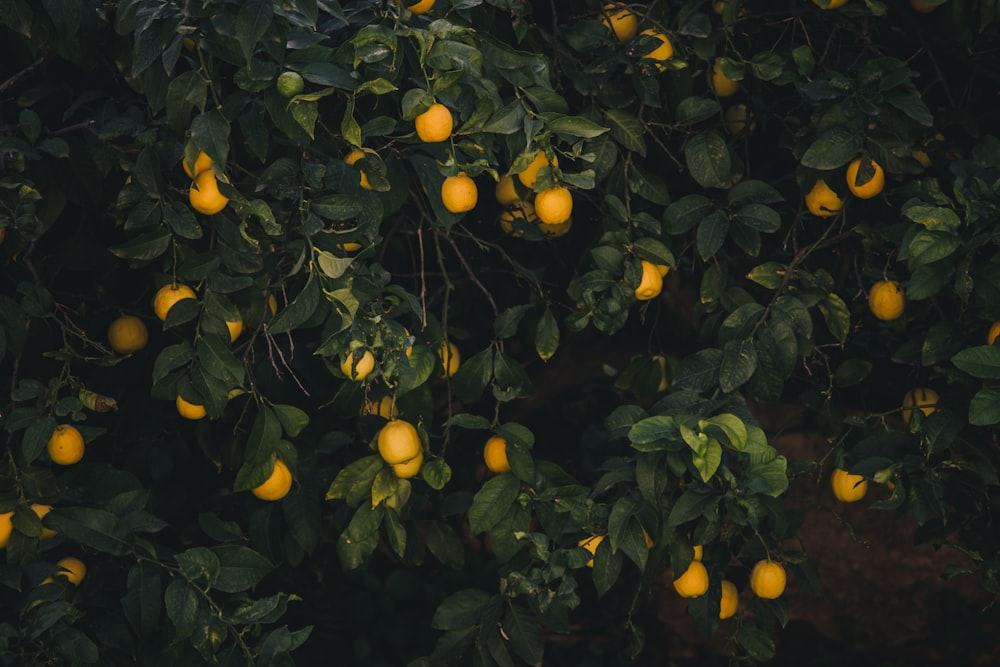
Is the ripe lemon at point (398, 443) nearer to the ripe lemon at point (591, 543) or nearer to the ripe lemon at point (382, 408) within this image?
the ripe lemon at point (382, 408)

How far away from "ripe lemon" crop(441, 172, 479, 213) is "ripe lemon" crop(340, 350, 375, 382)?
27 cm

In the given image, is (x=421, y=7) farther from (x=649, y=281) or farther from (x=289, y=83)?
(x=649, y=281)

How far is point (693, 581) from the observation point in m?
1.83

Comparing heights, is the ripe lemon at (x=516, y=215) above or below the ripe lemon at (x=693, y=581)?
above

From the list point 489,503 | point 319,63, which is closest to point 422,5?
point 319,63

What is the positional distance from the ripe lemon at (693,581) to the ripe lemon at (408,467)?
1.58 feet

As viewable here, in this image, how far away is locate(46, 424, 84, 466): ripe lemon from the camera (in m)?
1.70

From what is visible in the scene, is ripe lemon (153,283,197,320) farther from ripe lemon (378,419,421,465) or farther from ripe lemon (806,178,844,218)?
ripe lemon (806,178,844,218)

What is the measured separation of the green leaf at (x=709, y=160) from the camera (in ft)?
6.03

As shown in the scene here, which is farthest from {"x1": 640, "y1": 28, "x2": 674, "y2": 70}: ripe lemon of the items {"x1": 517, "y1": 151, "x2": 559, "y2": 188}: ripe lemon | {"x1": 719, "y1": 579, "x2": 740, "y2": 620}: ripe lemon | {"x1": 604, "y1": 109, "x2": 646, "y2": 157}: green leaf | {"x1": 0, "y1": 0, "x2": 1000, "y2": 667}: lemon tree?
{"x1": 719, "y1": 579, "x2": 740, "y2": 620}: ripe lemon

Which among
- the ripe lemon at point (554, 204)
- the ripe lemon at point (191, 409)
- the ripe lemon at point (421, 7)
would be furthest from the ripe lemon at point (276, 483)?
the ripe lemon at point (421, 7)

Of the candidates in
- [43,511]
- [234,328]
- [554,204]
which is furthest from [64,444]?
[554,204]

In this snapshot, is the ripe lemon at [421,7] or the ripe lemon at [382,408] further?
the ripe lemon at [382,408]

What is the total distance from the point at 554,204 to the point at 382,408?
55 cm
